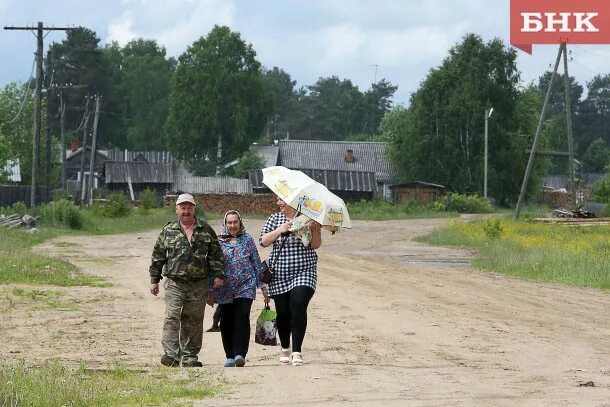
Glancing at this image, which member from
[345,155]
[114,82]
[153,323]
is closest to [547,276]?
[153,323]

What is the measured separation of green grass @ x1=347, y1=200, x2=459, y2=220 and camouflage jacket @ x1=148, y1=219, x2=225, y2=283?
5660cm

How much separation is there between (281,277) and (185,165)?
89.9 meters

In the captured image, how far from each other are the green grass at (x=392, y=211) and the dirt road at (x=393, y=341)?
43.5 metres

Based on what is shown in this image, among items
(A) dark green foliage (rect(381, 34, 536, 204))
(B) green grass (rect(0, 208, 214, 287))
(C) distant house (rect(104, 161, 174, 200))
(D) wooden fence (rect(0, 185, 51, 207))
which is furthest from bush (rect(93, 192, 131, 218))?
(A) dark green foliage (rect(381, 34, 536, 204))

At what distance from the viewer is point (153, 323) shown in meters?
16.9

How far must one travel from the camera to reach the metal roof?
297 feet

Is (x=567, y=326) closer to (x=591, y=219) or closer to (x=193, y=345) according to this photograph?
(x=193, y=345)

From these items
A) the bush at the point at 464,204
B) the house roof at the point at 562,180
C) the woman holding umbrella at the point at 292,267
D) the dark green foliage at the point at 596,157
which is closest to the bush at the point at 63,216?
the bush at the point at 464,204

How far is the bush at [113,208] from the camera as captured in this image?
2391 inches

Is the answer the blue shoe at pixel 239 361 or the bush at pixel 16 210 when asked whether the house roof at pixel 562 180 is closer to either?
the bush at pixel 16 210

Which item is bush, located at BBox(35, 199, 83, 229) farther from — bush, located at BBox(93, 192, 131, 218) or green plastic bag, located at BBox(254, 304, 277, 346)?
green plastic bag, located at BBox(254, 304, 277, 346)

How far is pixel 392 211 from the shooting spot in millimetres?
77375

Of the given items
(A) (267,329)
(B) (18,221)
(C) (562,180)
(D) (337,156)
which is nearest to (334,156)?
(D) (337,156)

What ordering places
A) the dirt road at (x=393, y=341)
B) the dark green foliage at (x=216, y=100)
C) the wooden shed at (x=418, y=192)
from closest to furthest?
the dirt road at (x=393, y=341), the wooden shed at (x=418, y=192), the dark green foliage at (x=216, y=100)
